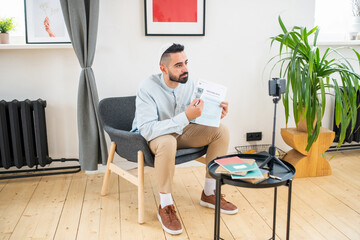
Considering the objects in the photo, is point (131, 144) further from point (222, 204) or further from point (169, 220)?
point (222, 204)

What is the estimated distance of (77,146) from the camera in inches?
114

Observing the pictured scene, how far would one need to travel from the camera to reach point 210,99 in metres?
2.16

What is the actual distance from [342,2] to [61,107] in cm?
270

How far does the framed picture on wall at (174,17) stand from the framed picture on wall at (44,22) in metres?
0.65

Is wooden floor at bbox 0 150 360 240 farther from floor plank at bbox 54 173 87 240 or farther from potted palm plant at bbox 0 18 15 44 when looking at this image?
potted palm plant at bbox 0 18 15 44

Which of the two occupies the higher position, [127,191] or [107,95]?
[107,95]

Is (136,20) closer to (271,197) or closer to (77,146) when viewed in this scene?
(77,146)

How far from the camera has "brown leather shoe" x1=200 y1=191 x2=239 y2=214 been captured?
221 cm

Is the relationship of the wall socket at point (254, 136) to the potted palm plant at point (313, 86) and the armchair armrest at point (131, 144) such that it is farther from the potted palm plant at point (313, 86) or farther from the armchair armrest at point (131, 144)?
the armchair armrest at point (131, 144)

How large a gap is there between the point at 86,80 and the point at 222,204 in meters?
1.32

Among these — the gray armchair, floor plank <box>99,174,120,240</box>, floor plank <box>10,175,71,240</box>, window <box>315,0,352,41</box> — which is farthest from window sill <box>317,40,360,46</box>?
floor plank <box>10,175,71,240</box>

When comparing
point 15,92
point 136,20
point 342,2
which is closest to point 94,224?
point 15,92

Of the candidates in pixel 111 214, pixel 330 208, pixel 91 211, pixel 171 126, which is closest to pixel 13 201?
pixel 91 211

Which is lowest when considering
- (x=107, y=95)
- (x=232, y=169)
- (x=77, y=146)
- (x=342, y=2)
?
(x=77, y=146)
